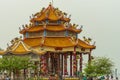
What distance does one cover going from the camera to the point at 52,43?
5534 centimetres

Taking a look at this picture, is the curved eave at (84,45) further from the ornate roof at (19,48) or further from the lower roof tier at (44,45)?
the ornate roof at (19,48)

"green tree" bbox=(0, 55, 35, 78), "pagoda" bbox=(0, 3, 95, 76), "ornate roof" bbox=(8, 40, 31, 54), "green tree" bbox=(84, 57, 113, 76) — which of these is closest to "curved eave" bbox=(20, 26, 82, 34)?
"pagoda" bbox=(0, 3, 95, 76)

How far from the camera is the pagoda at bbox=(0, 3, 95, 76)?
5322 cm

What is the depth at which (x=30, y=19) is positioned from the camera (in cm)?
5919

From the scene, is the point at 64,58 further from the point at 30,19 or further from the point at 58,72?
the point at 30,19

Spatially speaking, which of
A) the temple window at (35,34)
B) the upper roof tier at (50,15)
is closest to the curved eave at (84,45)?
the upper roof tier at (50,15)

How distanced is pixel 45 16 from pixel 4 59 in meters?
10.1

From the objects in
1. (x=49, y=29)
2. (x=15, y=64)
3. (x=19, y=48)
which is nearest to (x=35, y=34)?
(x=49, y=29)

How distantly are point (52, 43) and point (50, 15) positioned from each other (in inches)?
196

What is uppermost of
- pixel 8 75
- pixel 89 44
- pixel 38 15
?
pixel 38 15

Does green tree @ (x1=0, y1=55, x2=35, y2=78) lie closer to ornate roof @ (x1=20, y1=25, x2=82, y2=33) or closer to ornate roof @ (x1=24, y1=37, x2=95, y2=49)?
ornate roof @ (x1=24, y1=37, x2=95, y2=49)

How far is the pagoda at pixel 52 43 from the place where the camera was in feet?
175

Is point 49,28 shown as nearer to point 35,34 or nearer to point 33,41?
point 35,34

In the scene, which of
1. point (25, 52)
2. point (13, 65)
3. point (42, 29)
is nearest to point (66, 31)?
point (42, 29)
